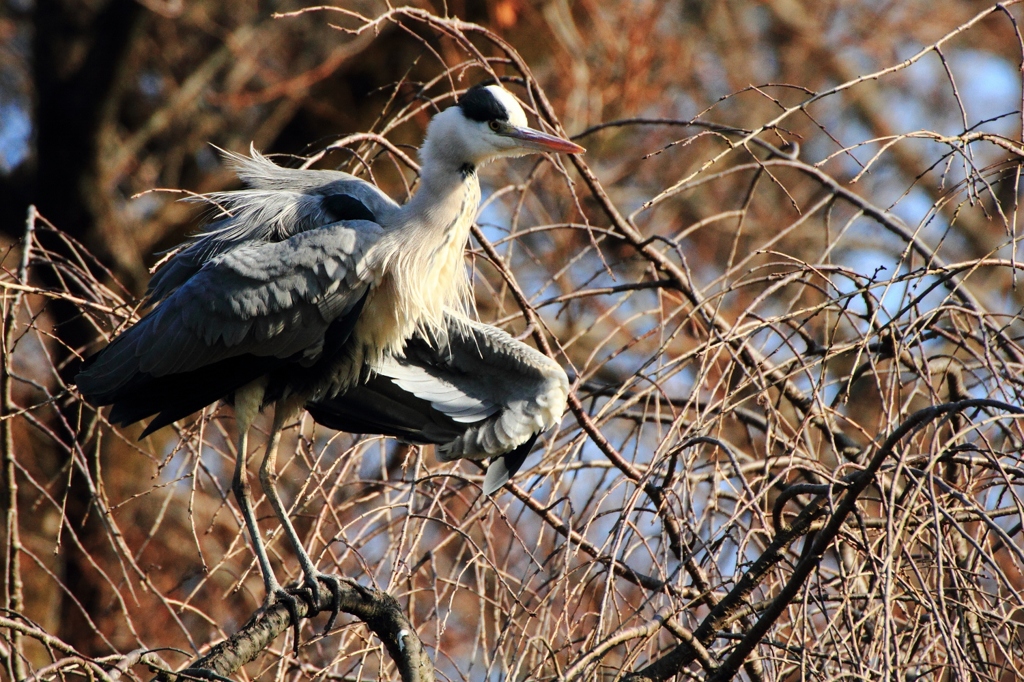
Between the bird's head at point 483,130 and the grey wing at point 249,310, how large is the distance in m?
0.40

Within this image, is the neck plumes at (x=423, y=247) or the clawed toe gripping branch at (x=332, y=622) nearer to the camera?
the clawed toe gripping branch at (x=332, y=622)

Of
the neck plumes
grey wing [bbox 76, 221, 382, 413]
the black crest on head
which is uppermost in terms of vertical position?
the black crest on head

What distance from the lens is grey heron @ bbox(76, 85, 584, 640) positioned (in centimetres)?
348

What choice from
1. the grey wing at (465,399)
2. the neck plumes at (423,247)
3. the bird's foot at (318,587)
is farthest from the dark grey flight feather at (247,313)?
the bird's foot at (318,587)

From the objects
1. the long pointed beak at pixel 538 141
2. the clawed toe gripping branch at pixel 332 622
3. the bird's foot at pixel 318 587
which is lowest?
the clawed toe gripping branch at pixel 332 622

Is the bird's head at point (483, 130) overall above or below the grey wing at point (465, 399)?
above

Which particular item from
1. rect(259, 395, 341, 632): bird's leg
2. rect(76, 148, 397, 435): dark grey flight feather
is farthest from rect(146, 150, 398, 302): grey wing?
rect(259, 395, 341, 632): bird's leg

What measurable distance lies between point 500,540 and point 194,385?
3.76 metres

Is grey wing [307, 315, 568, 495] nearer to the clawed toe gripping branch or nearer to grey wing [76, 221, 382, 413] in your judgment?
grey wing [76, 221, 382, 413]

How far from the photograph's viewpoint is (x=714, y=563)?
8.21 feet

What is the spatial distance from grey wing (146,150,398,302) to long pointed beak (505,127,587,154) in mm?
553

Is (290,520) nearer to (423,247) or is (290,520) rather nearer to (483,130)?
(423,247)

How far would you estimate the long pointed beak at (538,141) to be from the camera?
3357 millimetres

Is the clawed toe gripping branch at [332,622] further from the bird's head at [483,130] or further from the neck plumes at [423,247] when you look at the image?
the bird's head at [483,130]
